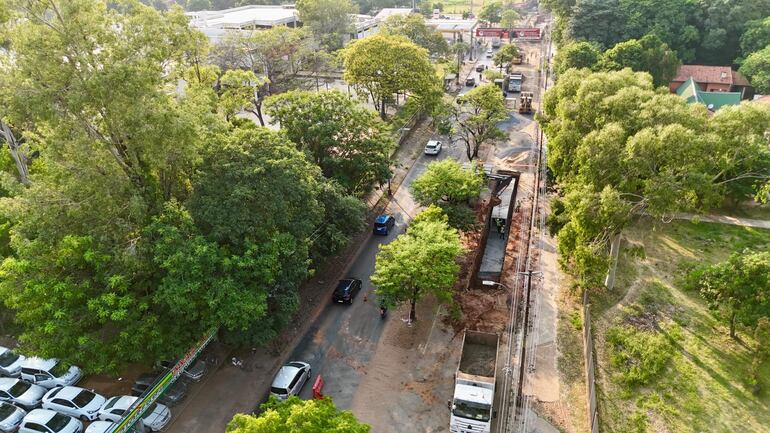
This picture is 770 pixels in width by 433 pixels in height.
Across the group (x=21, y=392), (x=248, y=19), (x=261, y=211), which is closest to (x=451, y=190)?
(x=261, y=211)

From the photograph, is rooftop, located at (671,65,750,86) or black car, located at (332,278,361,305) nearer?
black car, located at (332,278,361,305)

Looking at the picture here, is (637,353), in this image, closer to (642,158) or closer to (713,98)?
(642,158)

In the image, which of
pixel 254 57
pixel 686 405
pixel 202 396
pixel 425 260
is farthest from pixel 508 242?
pixel 254 57

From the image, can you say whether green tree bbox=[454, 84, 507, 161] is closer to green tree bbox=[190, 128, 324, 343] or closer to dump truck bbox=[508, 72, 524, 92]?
green tree bbox=[190, 128, 324, 343]

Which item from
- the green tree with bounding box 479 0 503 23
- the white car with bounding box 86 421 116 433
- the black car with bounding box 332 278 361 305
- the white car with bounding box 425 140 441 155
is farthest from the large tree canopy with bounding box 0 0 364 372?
the green tree with bounding box 479 0 503 23

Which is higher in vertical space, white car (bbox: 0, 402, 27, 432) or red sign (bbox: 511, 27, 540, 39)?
red sign (bbox: 511, 27, 540, 39)

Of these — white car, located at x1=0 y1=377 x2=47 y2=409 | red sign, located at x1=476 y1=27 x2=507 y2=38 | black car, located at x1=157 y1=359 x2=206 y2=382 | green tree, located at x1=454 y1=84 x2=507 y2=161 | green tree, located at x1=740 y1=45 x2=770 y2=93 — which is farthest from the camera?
red sign, located at x1=476 y1=27 x2=507 y2=38

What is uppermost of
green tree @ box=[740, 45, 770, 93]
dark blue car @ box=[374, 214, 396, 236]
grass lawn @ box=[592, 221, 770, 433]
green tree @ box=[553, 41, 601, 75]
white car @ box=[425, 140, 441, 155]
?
green tree @ box=[553, 41, 601, 75]
